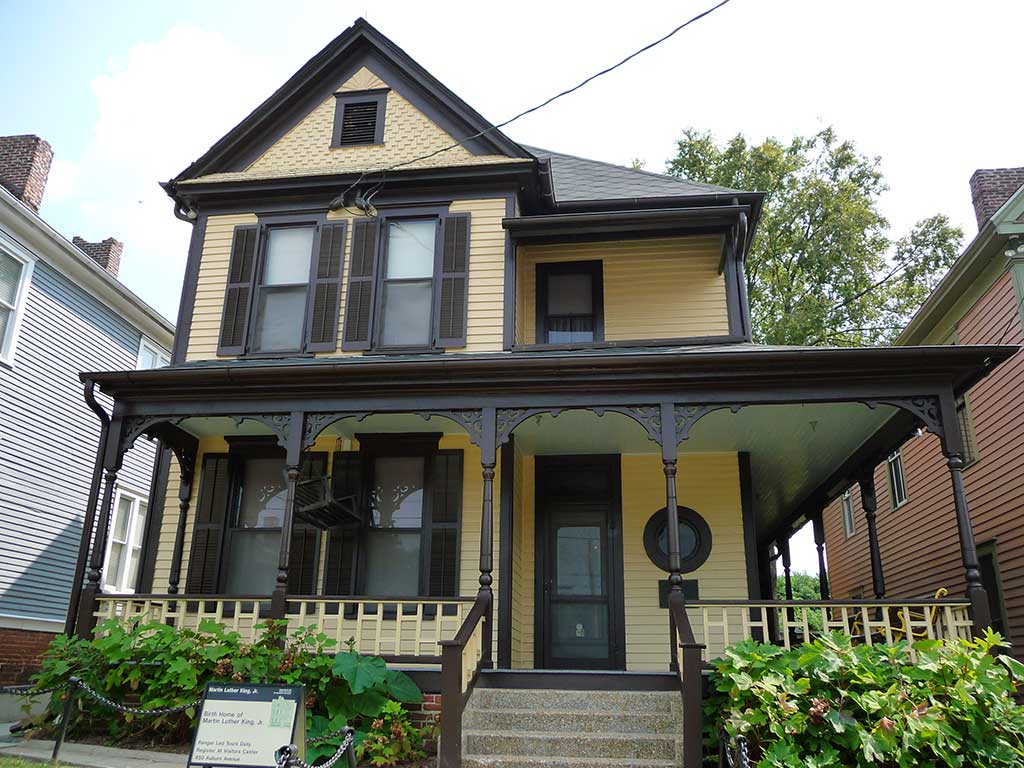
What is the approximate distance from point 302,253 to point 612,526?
5.32 metres

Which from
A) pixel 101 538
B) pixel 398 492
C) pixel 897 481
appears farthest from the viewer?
pixel 897 481

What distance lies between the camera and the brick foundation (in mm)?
12453

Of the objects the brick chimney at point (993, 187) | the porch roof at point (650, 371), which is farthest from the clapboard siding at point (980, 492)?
the porch roof at point (650, 371)

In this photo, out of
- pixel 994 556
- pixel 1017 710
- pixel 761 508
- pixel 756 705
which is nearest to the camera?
pixel 1017 710

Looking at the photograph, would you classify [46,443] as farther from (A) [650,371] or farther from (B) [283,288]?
(A) [650,371]

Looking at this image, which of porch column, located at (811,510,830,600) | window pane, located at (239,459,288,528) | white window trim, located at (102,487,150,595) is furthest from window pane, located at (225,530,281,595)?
porch column, located at (811,510,830,600)

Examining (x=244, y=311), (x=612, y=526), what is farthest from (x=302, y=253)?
(x=612, y=526)

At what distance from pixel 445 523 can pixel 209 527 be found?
286cm

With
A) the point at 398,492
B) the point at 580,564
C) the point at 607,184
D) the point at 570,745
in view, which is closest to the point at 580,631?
the point at 580,564

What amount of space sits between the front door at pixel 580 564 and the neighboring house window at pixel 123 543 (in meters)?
9.00

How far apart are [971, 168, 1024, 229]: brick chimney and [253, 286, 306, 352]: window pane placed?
10330 millimetres

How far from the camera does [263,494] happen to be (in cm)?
1010

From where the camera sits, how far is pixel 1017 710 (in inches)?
219

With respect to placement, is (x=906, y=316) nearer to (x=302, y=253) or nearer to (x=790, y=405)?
(x=790, y=405)
